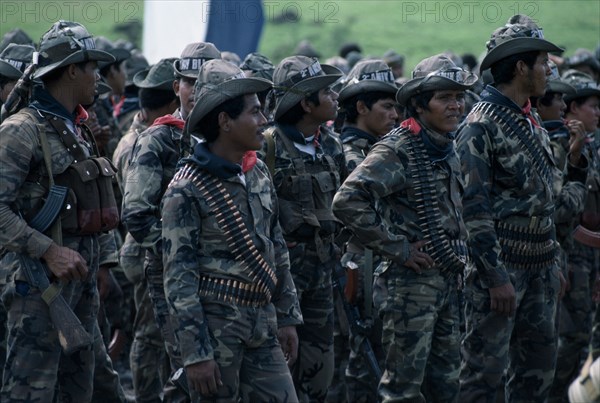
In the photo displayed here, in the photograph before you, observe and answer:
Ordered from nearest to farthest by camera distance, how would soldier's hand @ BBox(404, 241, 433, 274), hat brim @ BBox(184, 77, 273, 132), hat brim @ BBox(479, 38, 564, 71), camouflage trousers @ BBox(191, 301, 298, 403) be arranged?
camouflage trousers @ BBox(191, 301, 298, 403) → hat brim @ BBox(184, 77, 273, 132) → soldier's hand @ BBox(404, 241, 433, 274) → hat brim @ BBox(479, 38, 564, 71)

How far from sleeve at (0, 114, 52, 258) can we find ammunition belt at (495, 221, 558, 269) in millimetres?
3194

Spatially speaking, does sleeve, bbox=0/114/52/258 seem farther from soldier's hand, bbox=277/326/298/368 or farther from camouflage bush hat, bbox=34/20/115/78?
soldier's hand, bbox=277/326/298/368

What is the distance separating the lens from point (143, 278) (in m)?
8.63

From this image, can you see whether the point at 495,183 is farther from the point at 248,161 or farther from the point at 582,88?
the point at 582,88

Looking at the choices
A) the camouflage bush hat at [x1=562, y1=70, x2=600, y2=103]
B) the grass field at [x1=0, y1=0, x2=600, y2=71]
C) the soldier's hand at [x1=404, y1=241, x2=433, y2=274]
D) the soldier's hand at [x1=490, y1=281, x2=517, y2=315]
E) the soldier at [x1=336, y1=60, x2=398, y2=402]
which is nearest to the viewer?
the soldier's hand at [x1=404, y1=241, x2=433, y2=274]

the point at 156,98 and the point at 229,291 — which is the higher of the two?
the point at 156,98

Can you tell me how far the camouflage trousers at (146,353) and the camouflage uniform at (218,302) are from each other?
235cm

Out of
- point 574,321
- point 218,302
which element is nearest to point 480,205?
point 218,302

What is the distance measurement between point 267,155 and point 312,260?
84 centimetres

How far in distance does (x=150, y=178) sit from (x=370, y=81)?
8.63 ft

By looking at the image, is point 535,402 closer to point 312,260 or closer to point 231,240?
point 312,260

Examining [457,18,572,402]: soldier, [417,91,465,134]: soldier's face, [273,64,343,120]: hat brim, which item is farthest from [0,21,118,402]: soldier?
[457,18,572,402]: soldier

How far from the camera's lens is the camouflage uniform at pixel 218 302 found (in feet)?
20.5

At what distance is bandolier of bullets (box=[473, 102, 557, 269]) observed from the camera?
821 centimetres
